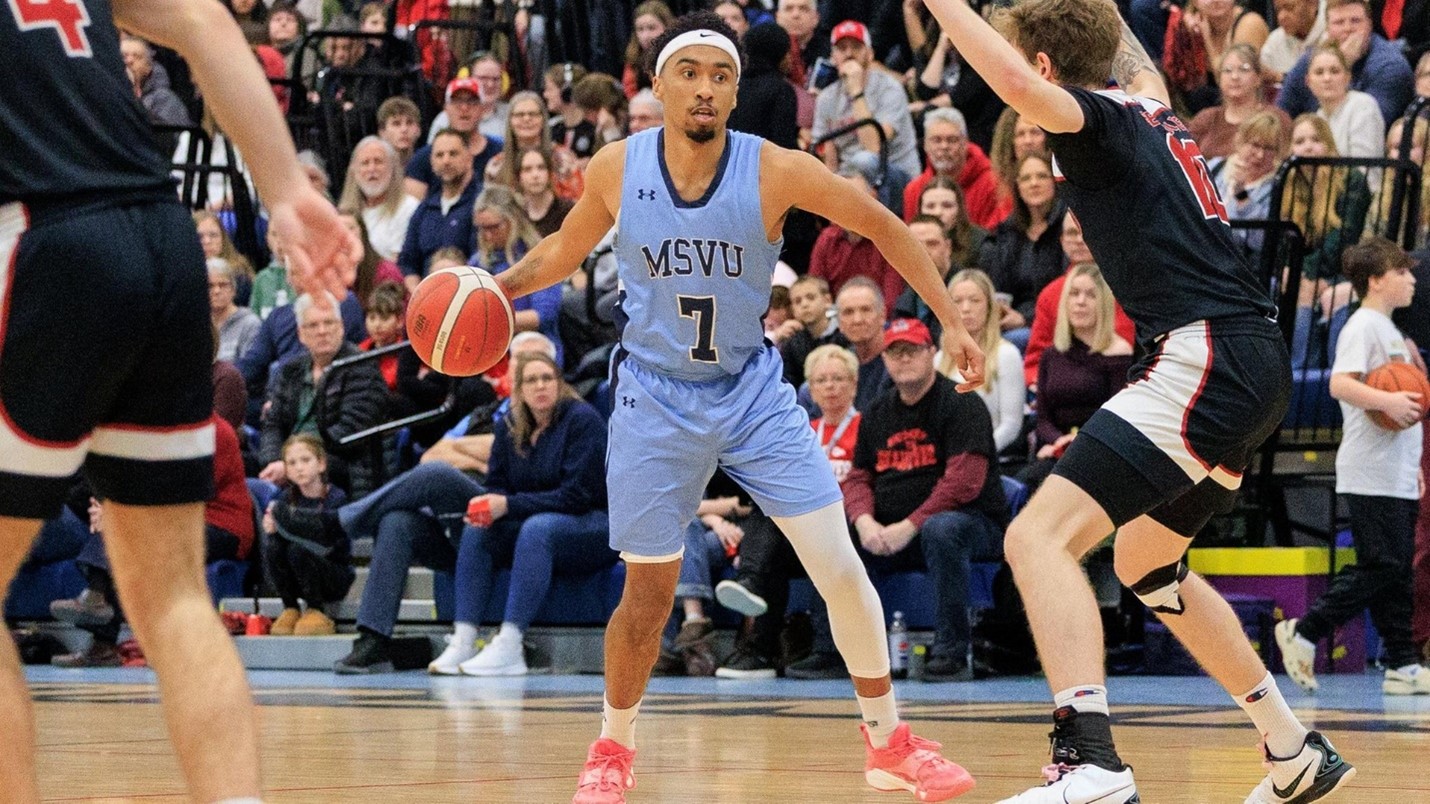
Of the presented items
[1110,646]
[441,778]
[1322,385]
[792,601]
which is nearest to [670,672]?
[792,601]

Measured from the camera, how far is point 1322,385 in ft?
33.3

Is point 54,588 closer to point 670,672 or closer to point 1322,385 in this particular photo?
point 670,672

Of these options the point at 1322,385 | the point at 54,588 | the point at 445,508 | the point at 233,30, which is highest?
the point at 233,30

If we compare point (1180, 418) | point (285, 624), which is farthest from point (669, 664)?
point (1180, 418)

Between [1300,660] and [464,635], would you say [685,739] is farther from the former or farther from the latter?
[464,635]

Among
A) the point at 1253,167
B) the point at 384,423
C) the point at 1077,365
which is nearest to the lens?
the point at 1077,365

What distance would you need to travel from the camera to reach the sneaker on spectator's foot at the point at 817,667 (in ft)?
32.3

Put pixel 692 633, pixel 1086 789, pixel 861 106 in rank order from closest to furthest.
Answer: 1. pixel 1086 789
2. pixel 692 633
3. pixel 861 106

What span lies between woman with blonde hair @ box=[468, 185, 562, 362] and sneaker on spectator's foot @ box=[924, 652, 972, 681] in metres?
3.27

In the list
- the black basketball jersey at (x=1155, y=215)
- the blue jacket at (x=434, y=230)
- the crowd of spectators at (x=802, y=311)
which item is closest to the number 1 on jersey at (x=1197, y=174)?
the black basketball jersey at (x=1155, y=215)

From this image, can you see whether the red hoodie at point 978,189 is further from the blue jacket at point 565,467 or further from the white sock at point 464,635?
the white sock at point 464,635

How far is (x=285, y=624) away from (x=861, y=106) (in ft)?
16.2

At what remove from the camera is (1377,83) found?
11.7m

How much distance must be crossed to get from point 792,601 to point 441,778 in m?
4.71
